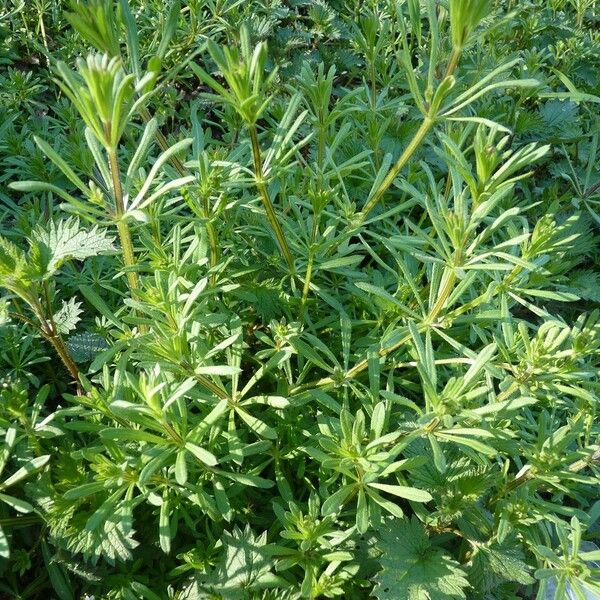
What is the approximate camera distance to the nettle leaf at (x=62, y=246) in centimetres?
169

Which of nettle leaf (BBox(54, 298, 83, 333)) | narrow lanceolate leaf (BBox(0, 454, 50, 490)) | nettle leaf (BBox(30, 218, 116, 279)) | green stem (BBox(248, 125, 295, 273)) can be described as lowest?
narrow lanceolate leaf (BBox(0, 454, 50, 490))

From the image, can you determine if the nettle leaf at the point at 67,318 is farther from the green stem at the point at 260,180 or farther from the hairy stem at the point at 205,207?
the green stem at the point at 260,180

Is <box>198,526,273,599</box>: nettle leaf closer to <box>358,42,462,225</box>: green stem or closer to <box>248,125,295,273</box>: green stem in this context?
<box>248,125,295,273</box>: green stem

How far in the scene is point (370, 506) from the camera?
187 centimetres

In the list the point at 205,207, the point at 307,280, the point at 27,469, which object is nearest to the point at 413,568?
the point at 307,280

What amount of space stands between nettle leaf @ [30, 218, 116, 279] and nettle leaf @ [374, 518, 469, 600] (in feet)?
4.33

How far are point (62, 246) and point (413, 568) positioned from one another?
1.52 metres

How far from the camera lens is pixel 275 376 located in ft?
7.16

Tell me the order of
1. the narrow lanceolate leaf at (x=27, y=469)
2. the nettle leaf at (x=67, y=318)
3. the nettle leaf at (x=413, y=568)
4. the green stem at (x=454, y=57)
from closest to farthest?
the green stem at (x=454, y=57), the narrow lanceolate leaf at (x=27, y=469), the nettle leaf at (x=413, y=568), the nettle leaf at (x=67, y=318)

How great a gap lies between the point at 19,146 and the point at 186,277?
4.95ft

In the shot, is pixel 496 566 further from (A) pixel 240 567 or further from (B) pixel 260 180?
(B) pixel 260 180

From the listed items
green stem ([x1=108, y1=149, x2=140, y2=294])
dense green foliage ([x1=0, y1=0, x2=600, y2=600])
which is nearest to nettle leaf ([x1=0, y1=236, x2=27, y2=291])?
dense green foliage ([x1=0, y1=0, x2=600, y2=600])

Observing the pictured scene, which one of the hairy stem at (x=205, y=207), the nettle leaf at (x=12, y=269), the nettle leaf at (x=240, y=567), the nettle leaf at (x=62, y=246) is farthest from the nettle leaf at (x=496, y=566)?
the nettle leaf at (x=12, y=269)

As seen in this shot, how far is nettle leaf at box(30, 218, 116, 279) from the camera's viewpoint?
1.69m
